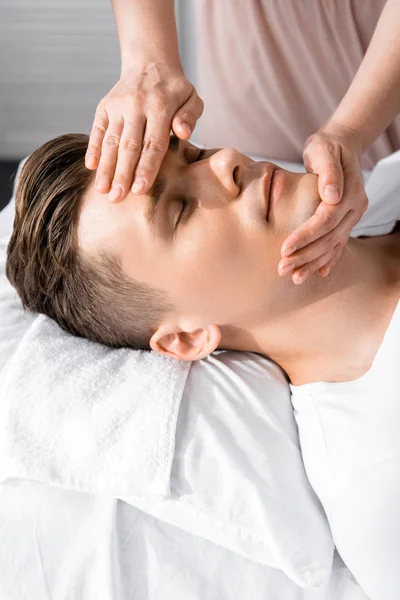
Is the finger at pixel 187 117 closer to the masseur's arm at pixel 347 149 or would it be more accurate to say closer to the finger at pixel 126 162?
the finger at pixel 126 162

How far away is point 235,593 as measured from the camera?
0.96 m

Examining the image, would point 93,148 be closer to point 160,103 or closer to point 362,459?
point 160,103

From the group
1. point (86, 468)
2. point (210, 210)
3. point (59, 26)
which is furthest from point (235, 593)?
point (59, 26)

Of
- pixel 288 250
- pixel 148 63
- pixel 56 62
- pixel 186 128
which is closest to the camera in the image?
pixel 288 250

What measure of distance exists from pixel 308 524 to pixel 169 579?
24 centimetres

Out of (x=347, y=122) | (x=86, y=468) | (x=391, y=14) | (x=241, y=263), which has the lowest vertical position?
(x=86, y=468)

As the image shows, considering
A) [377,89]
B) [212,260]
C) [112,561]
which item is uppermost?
[377,89]

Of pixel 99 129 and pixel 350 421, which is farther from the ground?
pixel 99 129

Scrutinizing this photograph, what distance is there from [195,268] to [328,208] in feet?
0.74

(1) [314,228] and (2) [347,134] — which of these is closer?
(1) [314,228]

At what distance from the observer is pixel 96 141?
0.97 meters

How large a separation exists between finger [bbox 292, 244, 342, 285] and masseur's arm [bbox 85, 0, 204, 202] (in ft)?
0.86

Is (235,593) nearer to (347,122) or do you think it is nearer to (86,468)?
(86,468)

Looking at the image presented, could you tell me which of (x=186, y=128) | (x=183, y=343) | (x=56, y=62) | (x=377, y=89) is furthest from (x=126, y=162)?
(x=56, y=62)
